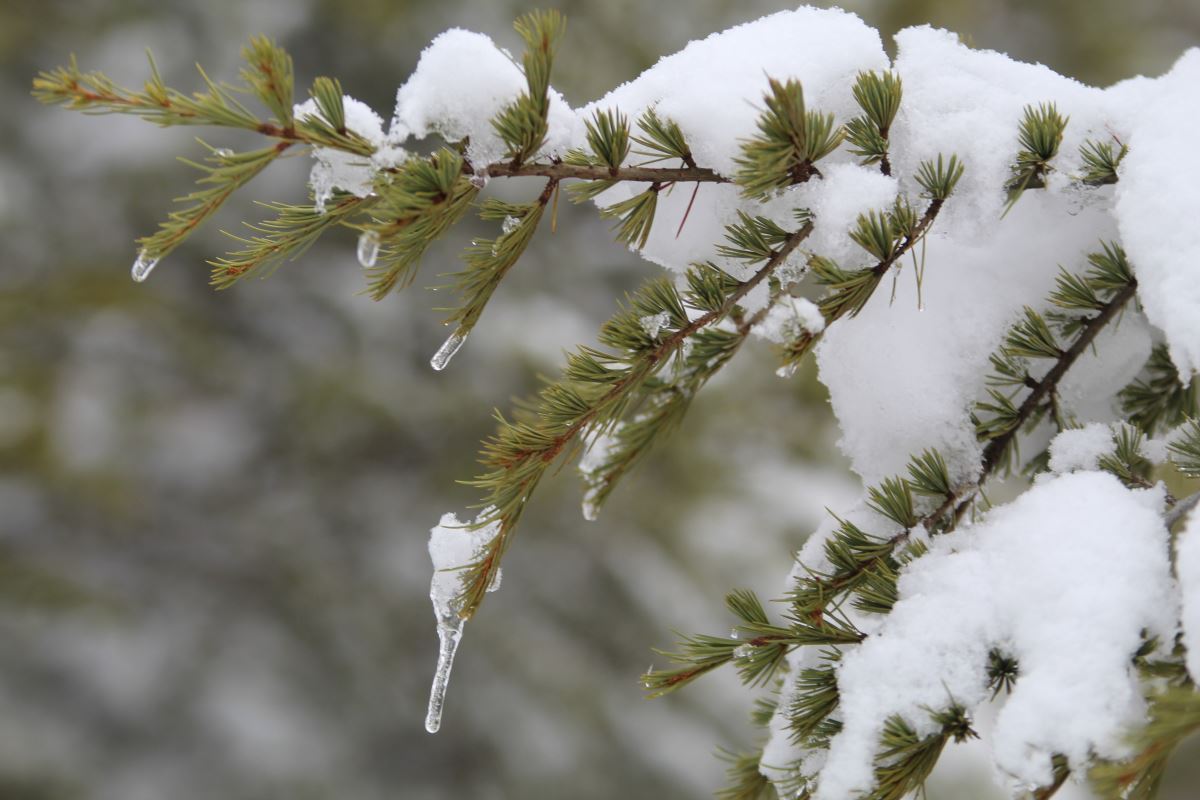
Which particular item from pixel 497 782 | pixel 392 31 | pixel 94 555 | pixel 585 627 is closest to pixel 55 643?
pixel 94 555

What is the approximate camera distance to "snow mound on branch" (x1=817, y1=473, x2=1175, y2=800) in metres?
0.45

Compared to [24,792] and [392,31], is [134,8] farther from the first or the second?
[24,792]

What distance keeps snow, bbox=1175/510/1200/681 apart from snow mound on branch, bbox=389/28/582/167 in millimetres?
451

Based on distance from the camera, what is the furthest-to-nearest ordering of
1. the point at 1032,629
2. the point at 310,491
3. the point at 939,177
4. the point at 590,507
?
the point at 310,491 < the point at 590,507 < the point at 939,177 < the point at 1032,629

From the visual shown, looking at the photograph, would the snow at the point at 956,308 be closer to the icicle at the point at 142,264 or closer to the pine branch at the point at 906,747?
the pine branch at the point at 906,747

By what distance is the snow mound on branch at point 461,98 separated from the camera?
1.83ft

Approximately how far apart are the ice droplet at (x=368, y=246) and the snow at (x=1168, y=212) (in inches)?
19.6

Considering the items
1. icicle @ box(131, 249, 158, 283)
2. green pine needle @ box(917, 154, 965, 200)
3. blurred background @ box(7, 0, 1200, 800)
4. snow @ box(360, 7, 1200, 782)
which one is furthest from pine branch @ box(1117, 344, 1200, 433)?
blurred background @ box(7, 0, 1200, 800)

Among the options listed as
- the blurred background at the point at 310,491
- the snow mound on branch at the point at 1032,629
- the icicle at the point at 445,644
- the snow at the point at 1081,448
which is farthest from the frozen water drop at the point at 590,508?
the blurred background at the point at 310,491

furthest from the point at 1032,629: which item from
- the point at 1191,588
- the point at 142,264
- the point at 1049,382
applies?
the point at 142,264

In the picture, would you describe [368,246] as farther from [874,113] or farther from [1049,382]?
[1049,382]

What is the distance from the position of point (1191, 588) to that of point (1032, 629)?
88 millimetres

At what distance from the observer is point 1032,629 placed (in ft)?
1.62

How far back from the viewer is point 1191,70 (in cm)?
64
